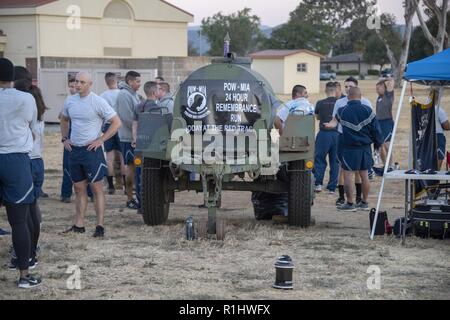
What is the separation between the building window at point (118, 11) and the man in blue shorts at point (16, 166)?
1352 inches

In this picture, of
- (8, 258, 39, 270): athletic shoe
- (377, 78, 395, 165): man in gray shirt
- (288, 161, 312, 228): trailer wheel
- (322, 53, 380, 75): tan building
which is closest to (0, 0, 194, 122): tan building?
(377, 78, 395, 165): man in gray shirt

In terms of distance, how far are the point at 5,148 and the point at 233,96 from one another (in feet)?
10.1

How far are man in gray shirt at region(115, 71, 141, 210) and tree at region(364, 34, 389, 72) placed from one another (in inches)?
2747

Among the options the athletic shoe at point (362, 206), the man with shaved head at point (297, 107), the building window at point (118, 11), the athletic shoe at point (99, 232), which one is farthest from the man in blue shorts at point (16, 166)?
the building window at point (118, 11)

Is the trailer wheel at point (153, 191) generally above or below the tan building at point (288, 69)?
below

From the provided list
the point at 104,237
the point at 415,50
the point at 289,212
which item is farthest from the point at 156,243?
the point at 415,50

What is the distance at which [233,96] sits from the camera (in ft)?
30.6

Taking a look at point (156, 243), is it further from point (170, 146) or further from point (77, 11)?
point (77, 11)

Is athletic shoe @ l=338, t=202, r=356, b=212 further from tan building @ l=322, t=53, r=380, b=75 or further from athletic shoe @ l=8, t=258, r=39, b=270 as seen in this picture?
tan building @ l=322, t=53, r=380, b=75

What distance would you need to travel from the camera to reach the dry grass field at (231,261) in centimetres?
690

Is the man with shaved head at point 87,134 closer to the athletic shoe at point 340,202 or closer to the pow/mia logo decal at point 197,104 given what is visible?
the pow/mia logo decal at point 197,104

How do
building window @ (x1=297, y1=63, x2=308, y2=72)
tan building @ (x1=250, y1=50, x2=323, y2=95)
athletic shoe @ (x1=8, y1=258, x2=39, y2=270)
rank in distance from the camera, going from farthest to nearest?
building window @ (x1=297, y1=63, x2=308, y2=72) < tan building @ (x1=250, y1=50, x2=323, y2=95) < athletic shoe @ (x1=8, y1=258, x2=39, y2=270)

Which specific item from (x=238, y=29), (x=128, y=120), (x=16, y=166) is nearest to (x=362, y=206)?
(x=128, y=120)

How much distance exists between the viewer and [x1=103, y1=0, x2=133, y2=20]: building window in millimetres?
40844
